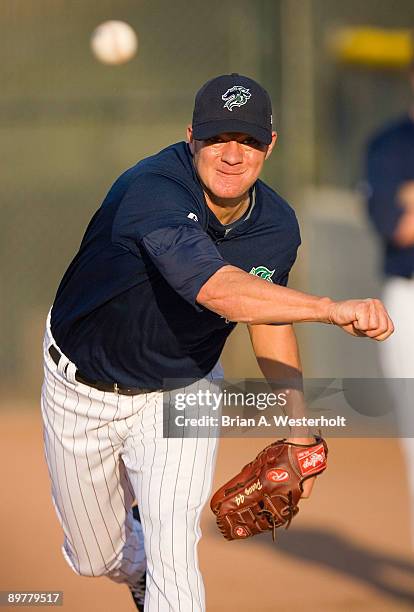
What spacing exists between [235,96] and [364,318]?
0.74 metres

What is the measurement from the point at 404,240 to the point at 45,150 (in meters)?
5.17

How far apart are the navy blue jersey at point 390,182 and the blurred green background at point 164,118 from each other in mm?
4068

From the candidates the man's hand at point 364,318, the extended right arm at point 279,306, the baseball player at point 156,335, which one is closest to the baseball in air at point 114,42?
the baseball player at point 156,335

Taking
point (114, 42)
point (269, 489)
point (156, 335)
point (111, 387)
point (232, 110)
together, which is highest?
point (114, 42)

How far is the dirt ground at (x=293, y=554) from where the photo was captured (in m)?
3.61

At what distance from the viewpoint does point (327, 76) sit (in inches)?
320

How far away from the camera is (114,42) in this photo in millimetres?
7922

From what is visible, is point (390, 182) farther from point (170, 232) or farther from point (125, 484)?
point (170, 232)

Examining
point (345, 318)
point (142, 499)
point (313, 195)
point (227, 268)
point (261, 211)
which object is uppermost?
point (313, 195)

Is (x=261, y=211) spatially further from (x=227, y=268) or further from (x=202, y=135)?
(x=227, y=268)

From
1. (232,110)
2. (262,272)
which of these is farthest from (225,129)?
(262,272)

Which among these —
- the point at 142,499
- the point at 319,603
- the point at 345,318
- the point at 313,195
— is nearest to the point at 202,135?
the point at 345,318

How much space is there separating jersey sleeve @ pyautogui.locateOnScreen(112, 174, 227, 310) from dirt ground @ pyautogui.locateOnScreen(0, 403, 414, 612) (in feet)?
5.06

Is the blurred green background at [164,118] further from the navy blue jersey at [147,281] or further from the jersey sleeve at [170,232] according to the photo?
the jersey sleeve at [170,232]
